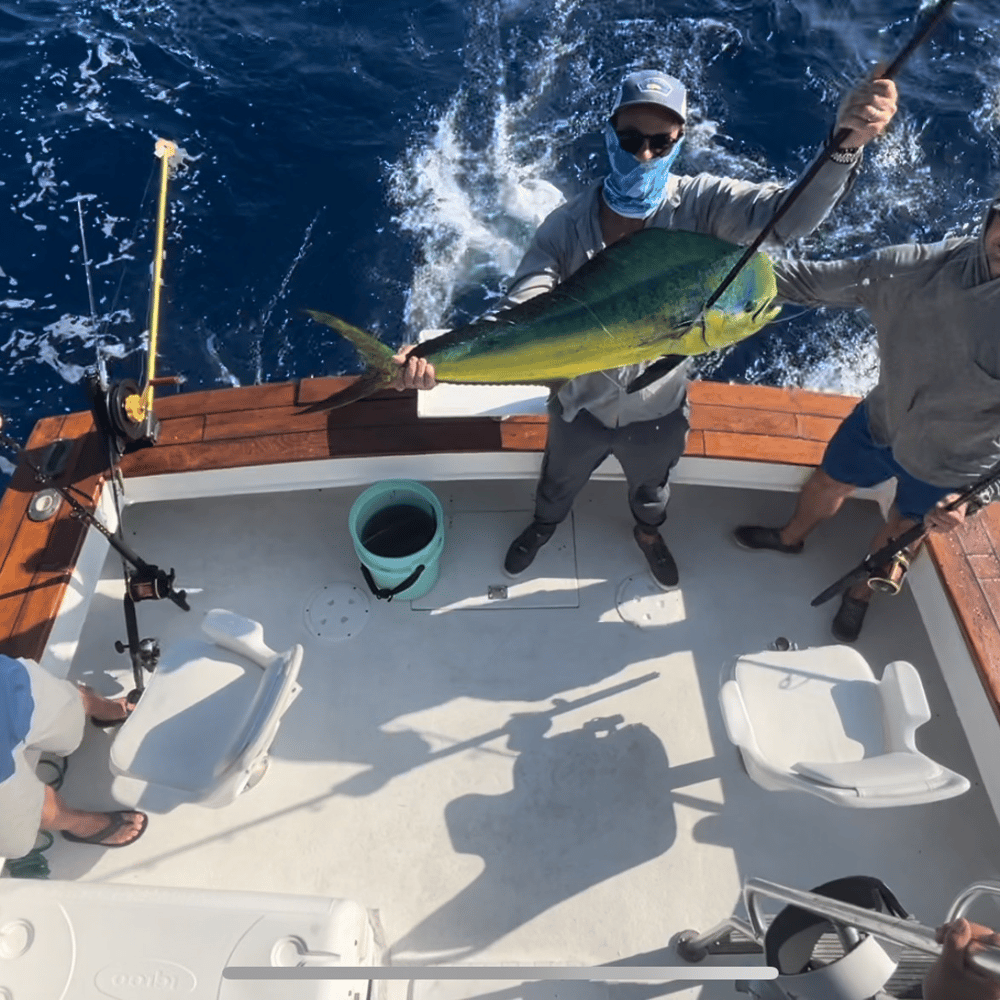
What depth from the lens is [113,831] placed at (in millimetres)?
2477

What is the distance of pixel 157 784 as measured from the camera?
7.45ft

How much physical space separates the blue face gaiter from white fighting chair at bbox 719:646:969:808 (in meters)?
1.45

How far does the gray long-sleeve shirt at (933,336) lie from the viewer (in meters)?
2.07

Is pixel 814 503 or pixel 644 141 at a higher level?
pixel 644 141

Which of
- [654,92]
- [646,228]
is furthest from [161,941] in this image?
[654,92]

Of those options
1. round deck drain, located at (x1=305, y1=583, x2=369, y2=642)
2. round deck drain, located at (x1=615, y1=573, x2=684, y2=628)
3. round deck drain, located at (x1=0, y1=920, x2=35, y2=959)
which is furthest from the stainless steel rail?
round deck drain, located at (x1=305, y1=583, x2=369, y2=642)

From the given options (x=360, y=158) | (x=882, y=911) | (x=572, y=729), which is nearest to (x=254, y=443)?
(x=572, y=729)

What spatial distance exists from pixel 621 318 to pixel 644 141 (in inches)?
18.0

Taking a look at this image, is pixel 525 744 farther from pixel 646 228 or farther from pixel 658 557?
pixel 646 228

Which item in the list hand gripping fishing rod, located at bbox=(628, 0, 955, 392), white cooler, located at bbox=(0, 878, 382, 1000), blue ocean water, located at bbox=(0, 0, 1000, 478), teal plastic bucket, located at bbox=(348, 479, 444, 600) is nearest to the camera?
hand gripping fishing rod, located at bbox=(628, 0, 955, 392)

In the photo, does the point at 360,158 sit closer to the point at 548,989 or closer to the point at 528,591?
the point at 528,591

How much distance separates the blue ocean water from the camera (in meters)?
4.79

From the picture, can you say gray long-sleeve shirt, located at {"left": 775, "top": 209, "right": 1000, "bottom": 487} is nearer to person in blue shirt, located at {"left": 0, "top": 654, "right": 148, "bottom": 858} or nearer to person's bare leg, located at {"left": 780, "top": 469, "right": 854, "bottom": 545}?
person's bare leg, located at {"left": 780, "top": 469, "right": 854, "bottom": 545}

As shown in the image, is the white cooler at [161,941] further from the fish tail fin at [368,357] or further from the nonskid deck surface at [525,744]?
the fish tail fin at [368,357]
